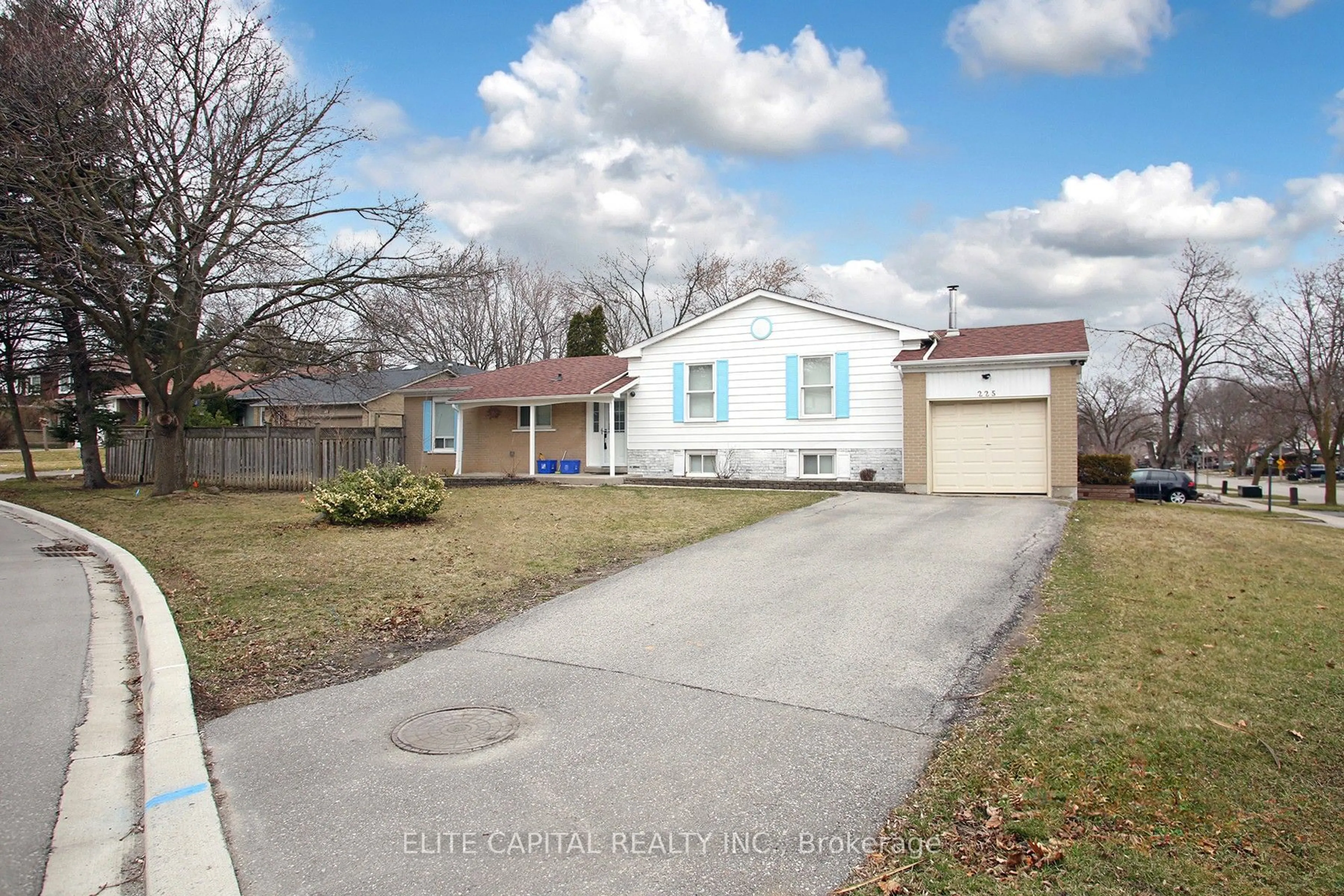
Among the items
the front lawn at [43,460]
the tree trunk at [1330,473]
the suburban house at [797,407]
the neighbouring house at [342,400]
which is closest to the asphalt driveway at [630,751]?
the suburban house at [797,407]

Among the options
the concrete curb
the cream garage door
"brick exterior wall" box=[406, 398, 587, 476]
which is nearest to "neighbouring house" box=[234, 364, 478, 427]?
"brick exterior wall" box=[406, 398, 587, 476]

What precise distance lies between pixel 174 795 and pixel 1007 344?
18083 millimetres

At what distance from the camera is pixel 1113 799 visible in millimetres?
3680

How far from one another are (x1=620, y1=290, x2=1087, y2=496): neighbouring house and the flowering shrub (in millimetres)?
9934

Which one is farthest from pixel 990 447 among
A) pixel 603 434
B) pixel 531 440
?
pixel 531 440

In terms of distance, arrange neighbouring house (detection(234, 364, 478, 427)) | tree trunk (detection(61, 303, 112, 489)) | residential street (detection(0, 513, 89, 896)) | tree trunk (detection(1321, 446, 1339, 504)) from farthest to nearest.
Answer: tree trunk (detection(1321, 446, 1339, 504)), neighbouring house (detection(234, 364, 478, 427)), tree trunk (detection(61, 303, 112, 489)), residential street (detection(0, 513, 89, 896))

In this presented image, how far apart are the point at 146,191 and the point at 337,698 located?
620 inches

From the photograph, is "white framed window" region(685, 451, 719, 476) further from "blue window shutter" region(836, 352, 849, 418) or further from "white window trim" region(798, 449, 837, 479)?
"blue window shutter" region(836, 352, 849, 418)

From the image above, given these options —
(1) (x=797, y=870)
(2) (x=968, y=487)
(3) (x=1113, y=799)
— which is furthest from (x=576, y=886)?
(2) (x=968, y=487)

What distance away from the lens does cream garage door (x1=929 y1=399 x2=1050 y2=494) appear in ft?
58.3

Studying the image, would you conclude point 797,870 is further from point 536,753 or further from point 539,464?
point 539,464

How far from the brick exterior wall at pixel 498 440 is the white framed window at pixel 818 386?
21.7 ft

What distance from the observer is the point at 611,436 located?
22.4 meters

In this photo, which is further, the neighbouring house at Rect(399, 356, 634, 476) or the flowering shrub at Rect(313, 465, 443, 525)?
the neighbouring house at Rect(399, 356, 634, 476)
